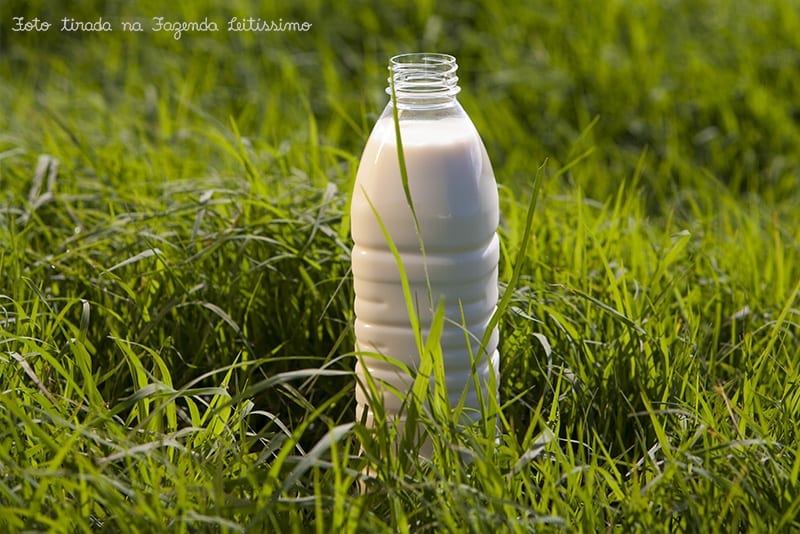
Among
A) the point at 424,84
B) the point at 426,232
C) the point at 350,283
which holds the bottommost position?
the point at 350,283

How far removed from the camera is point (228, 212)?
267cm

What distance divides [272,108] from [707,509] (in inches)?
97.1

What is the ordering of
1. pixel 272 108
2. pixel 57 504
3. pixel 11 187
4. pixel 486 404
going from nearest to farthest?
pixel 57 504, pixel 486 404, pixel 11 187, pixel 272 108

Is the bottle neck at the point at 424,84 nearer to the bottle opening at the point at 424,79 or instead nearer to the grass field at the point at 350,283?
the bottle opening at the point at 424,79

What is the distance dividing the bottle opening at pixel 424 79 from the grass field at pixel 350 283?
1.01 ft

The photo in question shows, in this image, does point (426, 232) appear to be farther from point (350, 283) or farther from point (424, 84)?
point (350, 283)

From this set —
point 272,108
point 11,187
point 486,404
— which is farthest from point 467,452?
point 272,108

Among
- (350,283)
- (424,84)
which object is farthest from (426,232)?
(350,283)

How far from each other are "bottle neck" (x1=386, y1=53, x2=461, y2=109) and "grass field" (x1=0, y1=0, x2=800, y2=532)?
0.99ft

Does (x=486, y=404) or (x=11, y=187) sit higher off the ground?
(x=11, y=187)

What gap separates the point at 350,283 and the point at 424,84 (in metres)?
0.61

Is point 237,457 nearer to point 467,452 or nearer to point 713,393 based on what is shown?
point 467,452

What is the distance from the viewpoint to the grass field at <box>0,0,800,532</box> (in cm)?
167

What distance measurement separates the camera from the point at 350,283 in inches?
91.7
